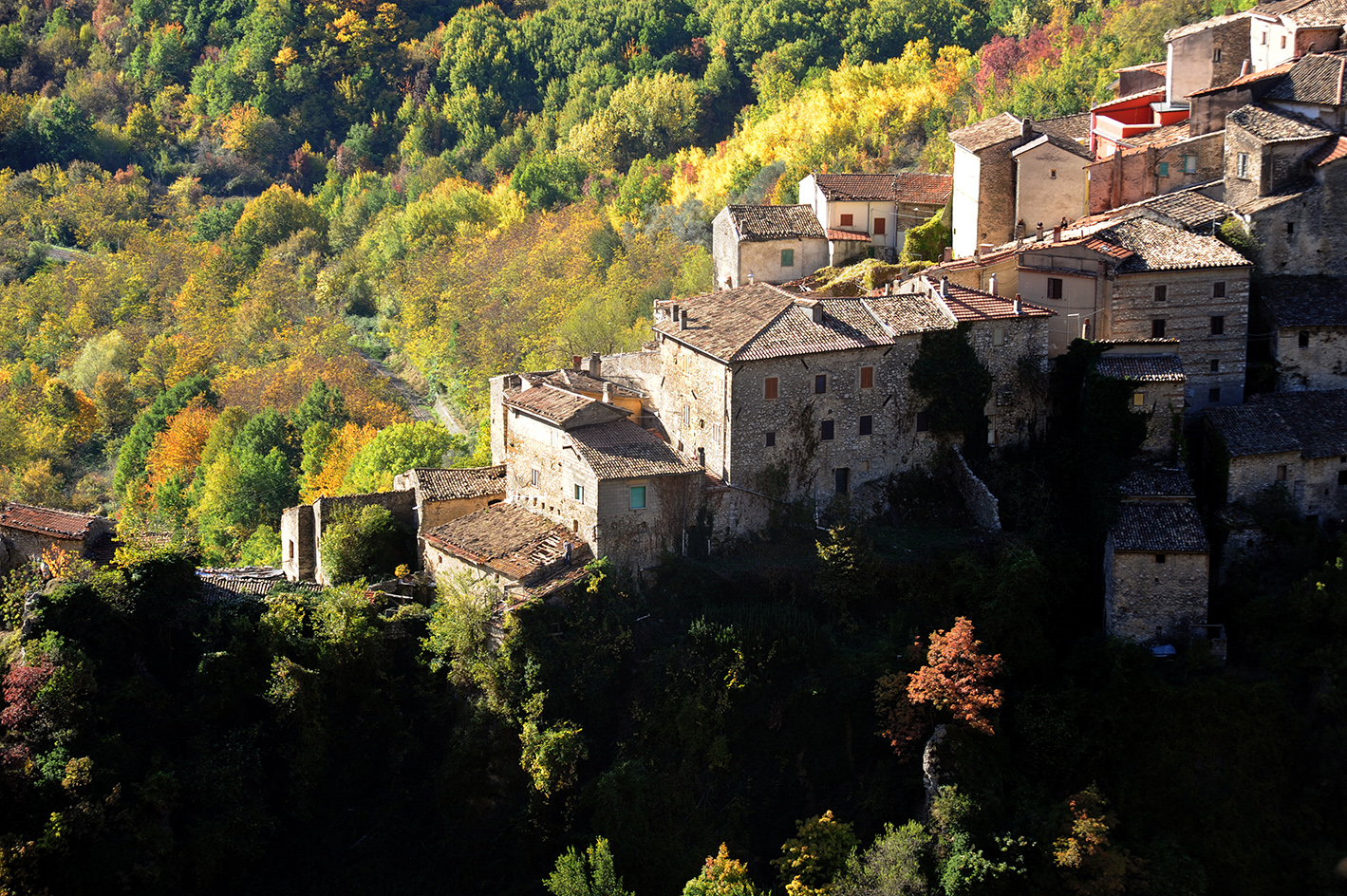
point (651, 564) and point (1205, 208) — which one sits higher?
point (1205, 208)

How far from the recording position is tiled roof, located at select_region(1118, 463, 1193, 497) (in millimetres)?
37656

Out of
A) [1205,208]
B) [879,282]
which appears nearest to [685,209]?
[879,282]

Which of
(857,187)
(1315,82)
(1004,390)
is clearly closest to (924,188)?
(857,187)

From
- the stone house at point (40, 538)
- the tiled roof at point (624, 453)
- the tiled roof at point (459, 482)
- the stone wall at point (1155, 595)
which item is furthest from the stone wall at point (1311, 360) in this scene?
the stone house at point (40, 538)

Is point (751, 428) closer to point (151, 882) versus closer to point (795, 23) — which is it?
point (151, 882)

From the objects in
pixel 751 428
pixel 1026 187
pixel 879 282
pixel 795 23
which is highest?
pixel 795 23

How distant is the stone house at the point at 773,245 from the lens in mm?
50594

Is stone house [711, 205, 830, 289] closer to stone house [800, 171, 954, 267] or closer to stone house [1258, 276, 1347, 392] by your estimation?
stone house [800, 171, 954, 267]

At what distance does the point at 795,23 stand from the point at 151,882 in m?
70.6

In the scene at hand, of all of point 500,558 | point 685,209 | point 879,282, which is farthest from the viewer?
point 685,209

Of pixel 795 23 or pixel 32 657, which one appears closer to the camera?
pixel 32 657

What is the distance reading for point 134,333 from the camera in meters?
88.4

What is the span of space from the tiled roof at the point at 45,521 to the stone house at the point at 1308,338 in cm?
3312

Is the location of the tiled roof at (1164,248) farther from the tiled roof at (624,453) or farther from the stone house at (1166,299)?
the tiled roof at (624,453)
